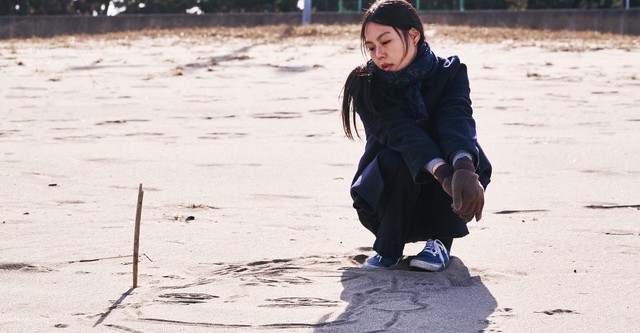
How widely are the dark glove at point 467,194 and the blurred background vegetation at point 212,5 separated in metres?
21.0

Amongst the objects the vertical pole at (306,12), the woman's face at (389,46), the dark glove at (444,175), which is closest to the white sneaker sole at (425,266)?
the dark glove at (444,175)

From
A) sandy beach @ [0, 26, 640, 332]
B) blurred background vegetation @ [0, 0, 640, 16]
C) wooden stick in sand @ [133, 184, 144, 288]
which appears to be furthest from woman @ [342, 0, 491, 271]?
blurred background vegetation @ [0, 0, 640, 16]

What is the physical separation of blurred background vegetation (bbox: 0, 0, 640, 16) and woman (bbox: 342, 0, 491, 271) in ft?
67.3

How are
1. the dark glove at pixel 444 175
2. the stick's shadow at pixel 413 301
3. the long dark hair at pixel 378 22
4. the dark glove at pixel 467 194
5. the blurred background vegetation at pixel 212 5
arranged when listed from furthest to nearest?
the blurred background vegetation at pixel 212 5
the long dark hair at pixel 378 22
the dark glove at pixel 444 175
the dark glove at pixel 467 194
the stick's shadow at pixel 413 301

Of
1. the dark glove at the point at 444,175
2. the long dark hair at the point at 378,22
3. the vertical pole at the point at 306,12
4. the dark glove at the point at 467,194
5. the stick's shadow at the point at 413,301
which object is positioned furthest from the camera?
the vertical pole at the point at 306,12

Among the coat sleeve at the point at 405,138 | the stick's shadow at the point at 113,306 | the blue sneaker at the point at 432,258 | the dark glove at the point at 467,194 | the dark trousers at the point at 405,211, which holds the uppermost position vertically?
the coat sleeve at the point at 405,138

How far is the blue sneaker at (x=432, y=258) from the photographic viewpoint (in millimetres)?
3700

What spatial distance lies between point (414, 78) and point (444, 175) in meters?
0.45

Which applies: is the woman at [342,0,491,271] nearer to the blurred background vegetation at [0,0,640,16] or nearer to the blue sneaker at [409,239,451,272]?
the blue sneaker at [409,239,451,272]

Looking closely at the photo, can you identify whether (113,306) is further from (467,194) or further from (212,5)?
(212,5)

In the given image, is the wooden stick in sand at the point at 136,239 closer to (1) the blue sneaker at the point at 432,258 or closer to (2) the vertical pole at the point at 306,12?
(1) the blue sneaker at the point at 432,258

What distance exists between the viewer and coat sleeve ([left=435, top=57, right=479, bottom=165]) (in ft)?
11.5

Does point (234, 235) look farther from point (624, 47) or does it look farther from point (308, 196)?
point (624, 47)

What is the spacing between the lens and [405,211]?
12.3ft
